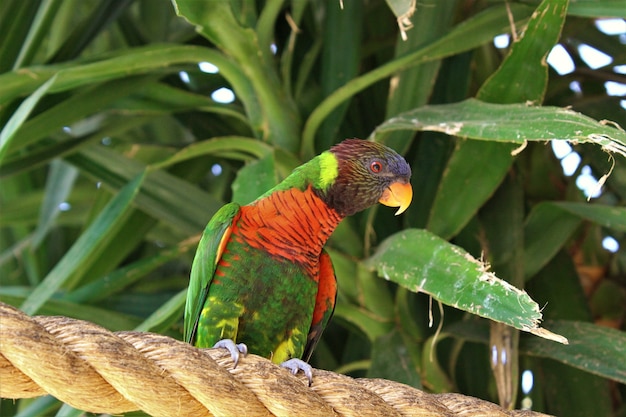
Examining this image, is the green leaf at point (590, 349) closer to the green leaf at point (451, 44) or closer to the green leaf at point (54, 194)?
the green leaf at point (451, 44)

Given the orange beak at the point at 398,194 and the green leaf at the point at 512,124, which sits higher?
the green leaf at the point at 512,124

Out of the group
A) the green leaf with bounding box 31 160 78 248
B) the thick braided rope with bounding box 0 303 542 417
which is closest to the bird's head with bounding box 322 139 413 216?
the thick braided rope with bounding box 0 303 542 417

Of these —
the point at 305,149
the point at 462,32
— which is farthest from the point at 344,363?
the point at 462,32

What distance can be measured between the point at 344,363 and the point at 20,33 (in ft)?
4.42

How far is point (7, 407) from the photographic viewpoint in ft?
8.13

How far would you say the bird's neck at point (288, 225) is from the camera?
1763mm

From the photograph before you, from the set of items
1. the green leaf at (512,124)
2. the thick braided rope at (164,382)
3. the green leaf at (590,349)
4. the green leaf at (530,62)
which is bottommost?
the thick braided rope at (164,382)

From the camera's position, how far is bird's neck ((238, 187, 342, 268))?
1.76m

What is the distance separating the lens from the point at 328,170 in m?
1.79

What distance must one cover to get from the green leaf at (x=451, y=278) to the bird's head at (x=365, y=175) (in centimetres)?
11

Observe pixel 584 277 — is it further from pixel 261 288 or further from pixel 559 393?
pixel 261 288

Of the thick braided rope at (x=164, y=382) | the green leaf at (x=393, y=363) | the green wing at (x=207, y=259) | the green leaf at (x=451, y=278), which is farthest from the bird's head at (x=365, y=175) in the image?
the thick braided rope at (x=164, y=382)

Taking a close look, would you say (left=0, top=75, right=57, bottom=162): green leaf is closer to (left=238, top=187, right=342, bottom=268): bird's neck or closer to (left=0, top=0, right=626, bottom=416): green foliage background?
(left=0, top=0, right=626, bottom=416): green foliage background

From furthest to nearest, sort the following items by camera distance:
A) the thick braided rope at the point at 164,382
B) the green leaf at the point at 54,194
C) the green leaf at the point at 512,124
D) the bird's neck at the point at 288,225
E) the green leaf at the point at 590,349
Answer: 1. the green leaf at the point at 54,194
2. the bird's neck at the point at 288,225
3. the green leaf at the point at 590,349
4. the green leaf at the point at 512,124
5. the thick braided rope at the point at 164,382
